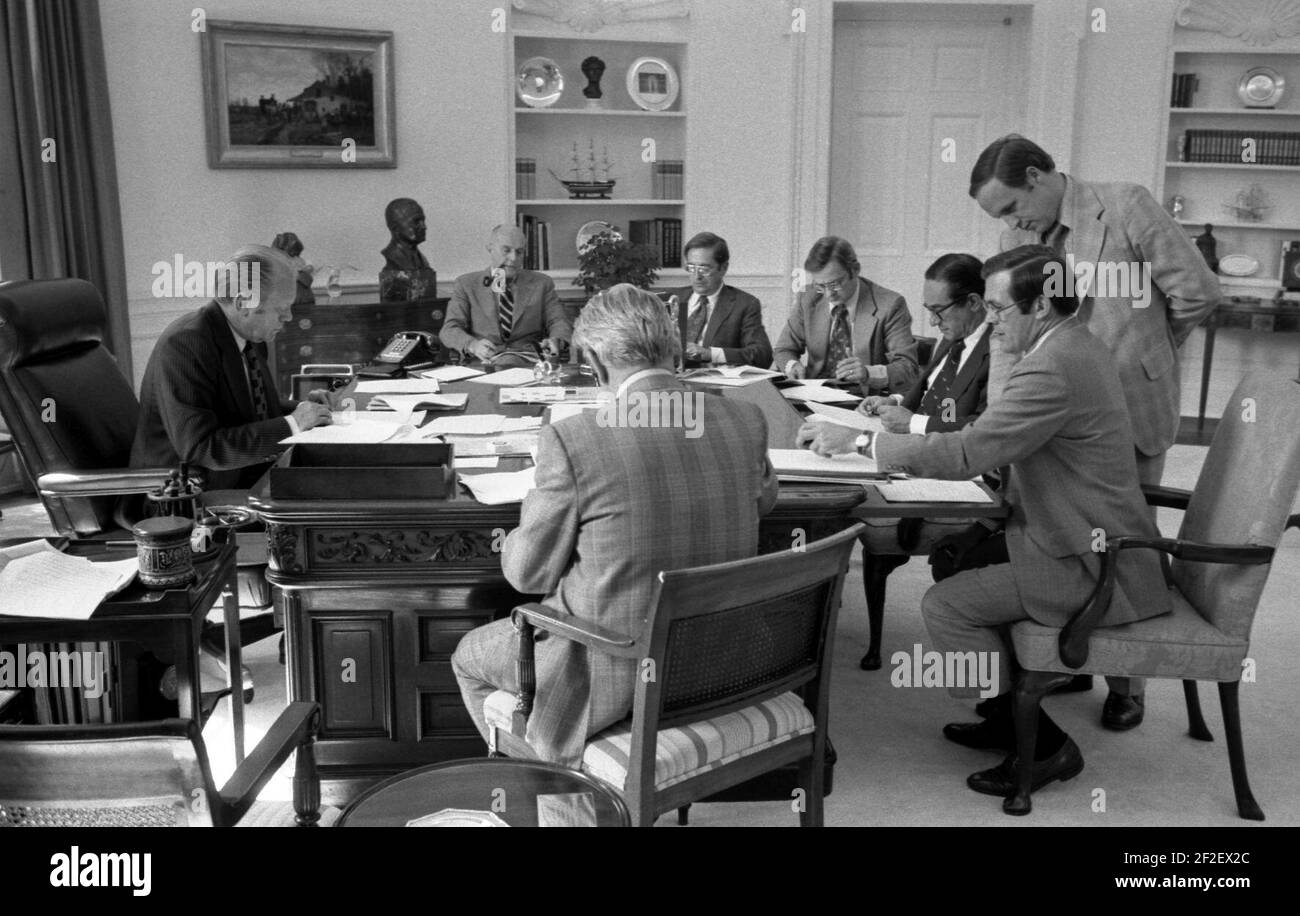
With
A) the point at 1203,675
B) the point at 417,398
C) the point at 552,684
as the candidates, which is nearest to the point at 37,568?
the point at 552,684

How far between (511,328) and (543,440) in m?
3.50

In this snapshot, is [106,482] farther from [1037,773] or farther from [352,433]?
[1037,773]

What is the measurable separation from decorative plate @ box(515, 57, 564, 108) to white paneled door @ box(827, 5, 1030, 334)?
5.46 ft

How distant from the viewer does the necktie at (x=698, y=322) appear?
5.60m

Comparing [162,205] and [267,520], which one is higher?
[162,205]

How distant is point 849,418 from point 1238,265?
15.8 ft

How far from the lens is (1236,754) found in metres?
3.13

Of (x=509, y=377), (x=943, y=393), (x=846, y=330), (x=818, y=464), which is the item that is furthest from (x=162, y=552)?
(x=846, y=330)

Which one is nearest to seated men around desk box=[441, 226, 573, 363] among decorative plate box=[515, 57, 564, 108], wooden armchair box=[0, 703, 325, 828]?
decorative plate box=[515, 57, 564, 108]

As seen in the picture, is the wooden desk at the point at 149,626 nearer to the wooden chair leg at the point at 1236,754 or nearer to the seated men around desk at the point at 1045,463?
the seated men around desk at the point at 1045,463

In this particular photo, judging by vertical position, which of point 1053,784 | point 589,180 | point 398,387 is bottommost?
point 1053,784

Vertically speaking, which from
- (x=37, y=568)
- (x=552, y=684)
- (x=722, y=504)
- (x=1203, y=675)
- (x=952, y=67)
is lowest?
(x=1203, y=675)

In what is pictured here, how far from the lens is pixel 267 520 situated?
288 cm

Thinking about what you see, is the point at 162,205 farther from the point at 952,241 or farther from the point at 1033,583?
the point at 1033,583
